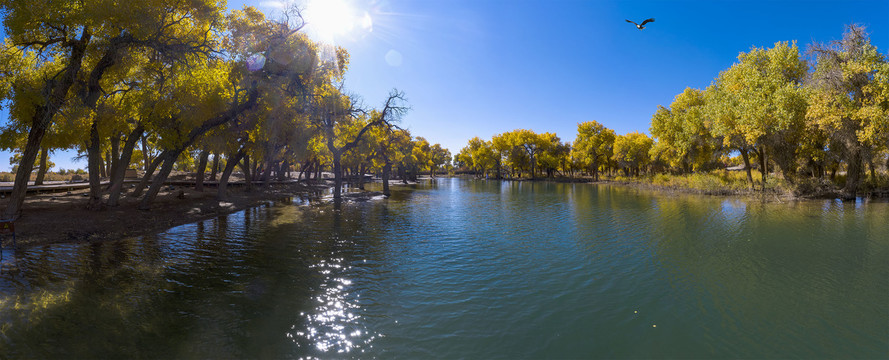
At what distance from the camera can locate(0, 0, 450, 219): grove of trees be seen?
1451cm

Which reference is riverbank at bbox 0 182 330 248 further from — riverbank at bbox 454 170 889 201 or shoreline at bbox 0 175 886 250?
riverbank at bbox 454 170 889 201

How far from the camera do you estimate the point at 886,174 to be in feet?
106

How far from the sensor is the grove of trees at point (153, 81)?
571 inches

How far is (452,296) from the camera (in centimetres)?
892

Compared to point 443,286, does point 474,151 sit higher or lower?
higher

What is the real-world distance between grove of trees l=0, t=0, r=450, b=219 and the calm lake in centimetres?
740

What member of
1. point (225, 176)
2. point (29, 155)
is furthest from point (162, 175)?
point (225, 176)

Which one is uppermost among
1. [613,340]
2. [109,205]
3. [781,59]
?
[781,59]

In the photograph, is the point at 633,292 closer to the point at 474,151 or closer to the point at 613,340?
the point at 613,340

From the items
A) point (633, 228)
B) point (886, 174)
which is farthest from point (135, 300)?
point (886, 174)

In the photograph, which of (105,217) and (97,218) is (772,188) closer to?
(105,217)

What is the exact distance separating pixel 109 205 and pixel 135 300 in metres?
17.4

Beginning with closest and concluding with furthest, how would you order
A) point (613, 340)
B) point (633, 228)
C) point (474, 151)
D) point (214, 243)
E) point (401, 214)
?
point (613, 340) → point (214, 243) → point (633, 228) → point (401, 214) → point (474, 151)

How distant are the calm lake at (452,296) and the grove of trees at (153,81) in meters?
7.40
